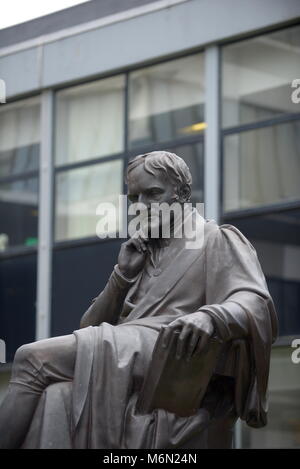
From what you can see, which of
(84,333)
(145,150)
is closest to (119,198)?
(145,150)

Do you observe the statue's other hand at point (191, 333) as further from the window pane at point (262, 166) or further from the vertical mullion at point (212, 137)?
the vertical mullion at point (212, 137)

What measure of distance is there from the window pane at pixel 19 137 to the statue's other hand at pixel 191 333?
47.9 feet

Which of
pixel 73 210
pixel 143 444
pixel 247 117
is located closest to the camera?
pixel 143 444

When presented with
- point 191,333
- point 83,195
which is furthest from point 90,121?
point 191,333

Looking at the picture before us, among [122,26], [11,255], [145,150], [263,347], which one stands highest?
[122,26]

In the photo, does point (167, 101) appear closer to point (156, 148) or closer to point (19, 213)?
point (156, 148)

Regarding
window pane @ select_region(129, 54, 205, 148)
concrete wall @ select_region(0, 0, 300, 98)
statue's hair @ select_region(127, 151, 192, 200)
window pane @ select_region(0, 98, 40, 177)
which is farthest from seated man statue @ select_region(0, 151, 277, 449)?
window pane @ select_region(0, 98, 40, 177)

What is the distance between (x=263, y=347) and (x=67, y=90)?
47.1 feet

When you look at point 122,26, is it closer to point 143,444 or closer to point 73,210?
point 73,210

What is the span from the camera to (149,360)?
8250 mm

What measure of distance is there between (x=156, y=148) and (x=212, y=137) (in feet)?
3.77

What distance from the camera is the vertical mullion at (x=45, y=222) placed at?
21.3 m

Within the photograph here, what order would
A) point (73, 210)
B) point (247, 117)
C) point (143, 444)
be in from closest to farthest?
point (143, 444), point (247, 117), point (73, 210)

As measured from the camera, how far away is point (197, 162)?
Answer: 1995cm
